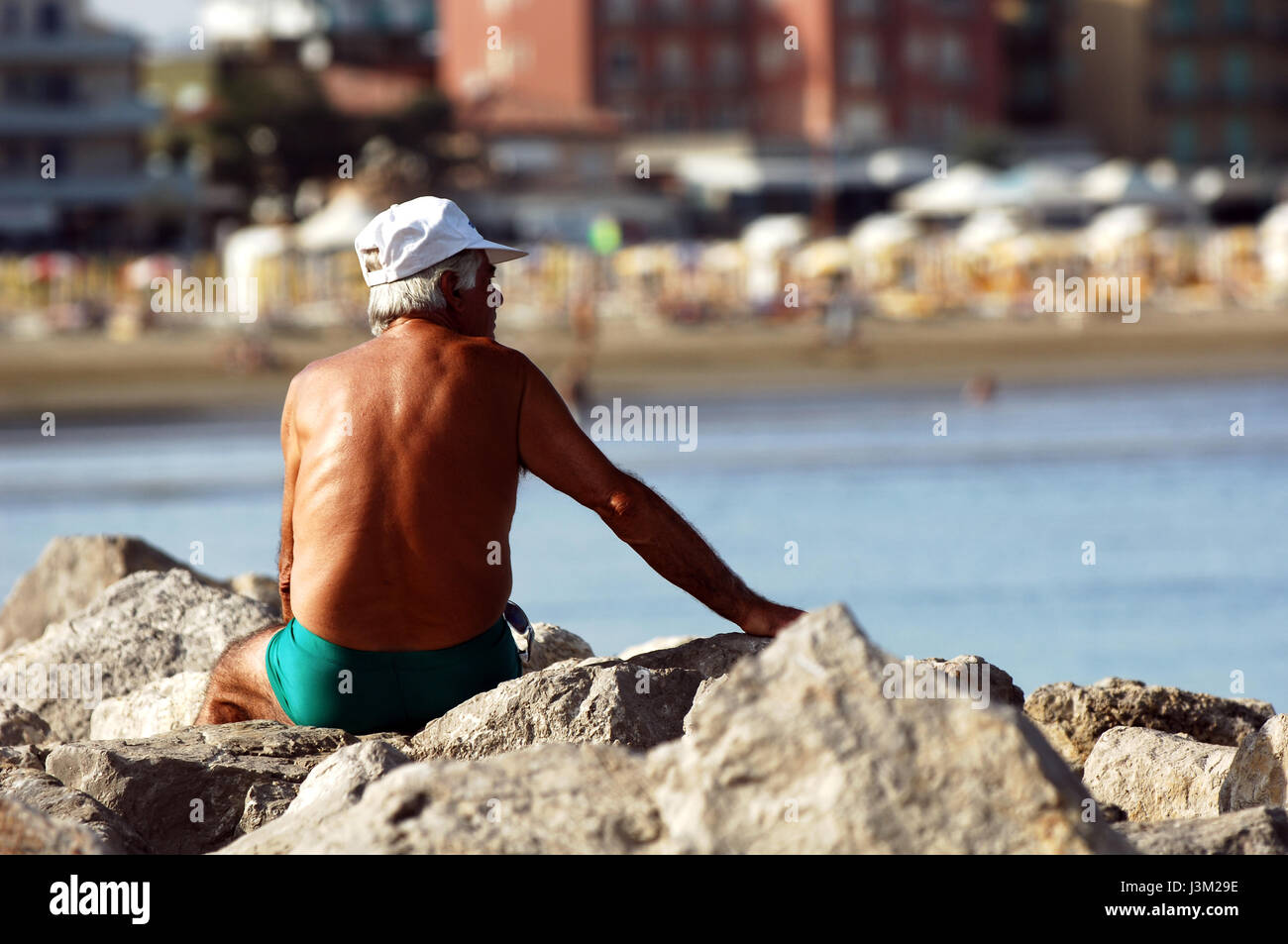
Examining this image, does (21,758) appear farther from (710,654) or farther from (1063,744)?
(1063,744)

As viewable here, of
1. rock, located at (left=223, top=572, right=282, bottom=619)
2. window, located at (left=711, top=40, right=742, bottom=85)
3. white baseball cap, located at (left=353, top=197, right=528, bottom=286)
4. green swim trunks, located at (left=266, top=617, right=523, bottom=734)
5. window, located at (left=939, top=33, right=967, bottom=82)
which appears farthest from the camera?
window, located at (left=939, top=33, right=967, bottom=82)

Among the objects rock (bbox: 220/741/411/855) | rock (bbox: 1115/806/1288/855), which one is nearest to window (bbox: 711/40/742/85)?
rock (bbox: 220/741/411/855)

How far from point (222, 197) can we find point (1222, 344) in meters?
33.9

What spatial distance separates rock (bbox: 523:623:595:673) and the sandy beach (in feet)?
63.2

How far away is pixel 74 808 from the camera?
359 cm

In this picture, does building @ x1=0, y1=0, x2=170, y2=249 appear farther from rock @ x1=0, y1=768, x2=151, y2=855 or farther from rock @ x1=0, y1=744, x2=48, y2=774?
rock @ x1=0, y1=768, x2=151, y2=855

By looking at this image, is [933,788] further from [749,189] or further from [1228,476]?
[749,189]

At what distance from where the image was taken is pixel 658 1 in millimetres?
65938

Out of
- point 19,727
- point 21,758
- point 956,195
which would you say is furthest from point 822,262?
point 21,758

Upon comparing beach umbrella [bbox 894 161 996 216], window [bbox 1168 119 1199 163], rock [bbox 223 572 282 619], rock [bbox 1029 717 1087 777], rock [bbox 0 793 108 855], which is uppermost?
window [bbox 1168 119 1199 163]

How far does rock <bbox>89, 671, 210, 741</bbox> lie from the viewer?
4.67m

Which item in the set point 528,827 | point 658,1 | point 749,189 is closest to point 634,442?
point 528,827

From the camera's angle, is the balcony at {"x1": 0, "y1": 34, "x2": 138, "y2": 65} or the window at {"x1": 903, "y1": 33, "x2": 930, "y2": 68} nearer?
the balcony at {"x1": 0, "y1": 34, "x2": 138, "y2": 65}

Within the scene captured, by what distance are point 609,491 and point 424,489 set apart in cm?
38
